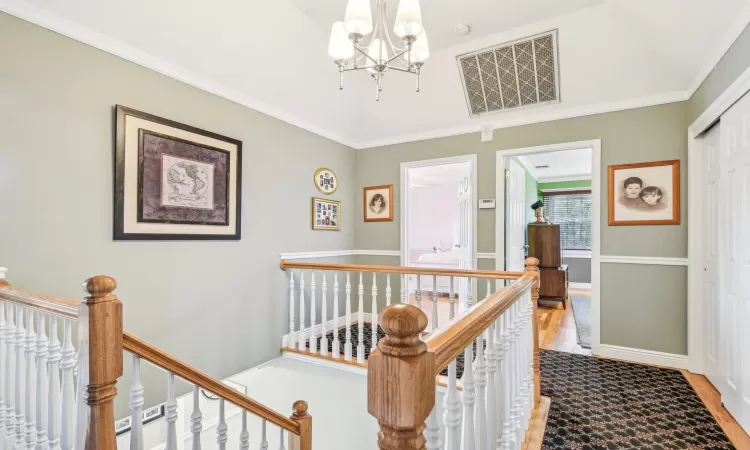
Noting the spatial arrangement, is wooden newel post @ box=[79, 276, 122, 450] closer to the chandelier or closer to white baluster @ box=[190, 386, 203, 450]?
white baluster @ box=[190, 386, 203, 450]

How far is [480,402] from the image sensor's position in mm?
985

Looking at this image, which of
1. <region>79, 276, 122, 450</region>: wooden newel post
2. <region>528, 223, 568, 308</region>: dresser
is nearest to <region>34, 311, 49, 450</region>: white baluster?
<region>79, 276, 122, 450</region>: wooden newel post

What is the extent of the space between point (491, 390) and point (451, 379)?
37cm

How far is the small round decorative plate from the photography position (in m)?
3.94

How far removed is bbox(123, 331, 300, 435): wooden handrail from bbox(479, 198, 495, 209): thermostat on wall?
9.87 ft

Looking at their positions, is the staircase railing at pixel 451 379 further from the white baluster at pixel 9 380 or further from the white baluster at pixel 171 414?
the white baluster at pixel 9 380

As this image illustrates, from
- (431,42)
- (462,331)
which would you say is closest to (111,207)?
(462,331)

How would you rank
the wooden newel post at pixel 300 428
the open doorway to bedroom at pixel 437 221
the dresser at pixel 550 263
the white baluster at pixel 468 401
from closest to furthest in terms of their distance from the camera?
the white baluster at pixel 468 401
the wooden newel post at pixel 300 428
the open doorway to bedroom at pixel 437 221
the dresser at pixel 550 263

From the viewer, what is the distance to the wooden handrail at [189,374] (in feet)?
3.62

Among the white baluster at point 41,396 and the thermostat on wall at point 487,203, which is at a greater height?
the thermostat on wall at point 487,203

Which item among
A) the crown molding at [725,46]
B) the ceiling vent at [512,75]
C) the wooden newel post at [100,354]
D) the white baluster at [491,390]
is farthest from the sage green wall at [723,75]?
the wooden newel post at [100,354]

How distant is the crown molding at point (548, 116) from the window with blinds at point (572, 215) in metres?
4.35

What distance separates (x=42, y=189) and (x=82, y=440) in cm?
157

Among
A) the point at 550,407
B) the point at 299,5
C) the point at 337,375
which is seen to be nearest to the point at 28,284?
the point at 337,375
